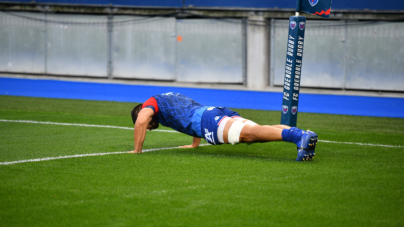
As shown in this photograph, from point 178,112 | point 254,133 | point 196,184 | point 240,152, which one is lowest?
point 240,152

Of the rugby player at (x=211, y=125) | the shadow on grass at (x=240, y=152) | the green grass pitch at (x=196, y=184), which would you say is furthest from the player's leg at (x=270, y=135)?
the shadow on grass at (x=240, y=152)

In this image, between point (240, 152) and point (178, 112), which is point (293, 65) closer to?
point (240, 152)

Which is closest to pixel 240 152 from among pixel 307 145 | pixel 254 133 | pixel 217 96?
pixel 254 133

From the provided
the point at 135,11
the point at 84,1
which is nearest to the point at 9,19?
the point at 84,1

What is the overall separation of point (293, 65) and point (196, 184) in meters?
2.95

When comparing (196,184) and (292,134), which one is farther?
(292,134)

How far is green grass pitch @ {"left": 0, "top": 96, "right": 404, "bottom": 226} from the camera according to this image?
341 centimetres

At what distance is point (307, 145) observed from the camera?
5238mm

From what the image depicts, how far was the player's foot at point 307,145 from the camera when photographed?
5.13 metres

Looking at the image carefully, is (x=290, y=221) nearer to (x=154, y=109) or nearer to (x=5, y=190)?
(x=5, y=190)

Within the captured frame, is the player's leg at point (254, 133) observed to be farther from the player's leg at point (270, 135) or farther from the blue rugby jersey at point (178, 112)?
the blue rugby jersey at point (178, 112)

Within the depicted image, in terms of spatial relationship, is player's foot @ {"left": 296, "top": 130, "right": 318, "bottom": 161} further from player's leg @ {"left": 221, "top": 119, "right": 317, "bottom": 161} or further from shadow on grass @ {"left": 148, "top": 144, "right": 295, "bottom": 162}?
shadow on grass @ {"left": 148, "top": 144, "right": 295, "bottom": 162}

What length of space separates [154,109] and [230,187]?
77.7 inches

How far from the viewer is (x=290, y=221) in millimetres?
3318
